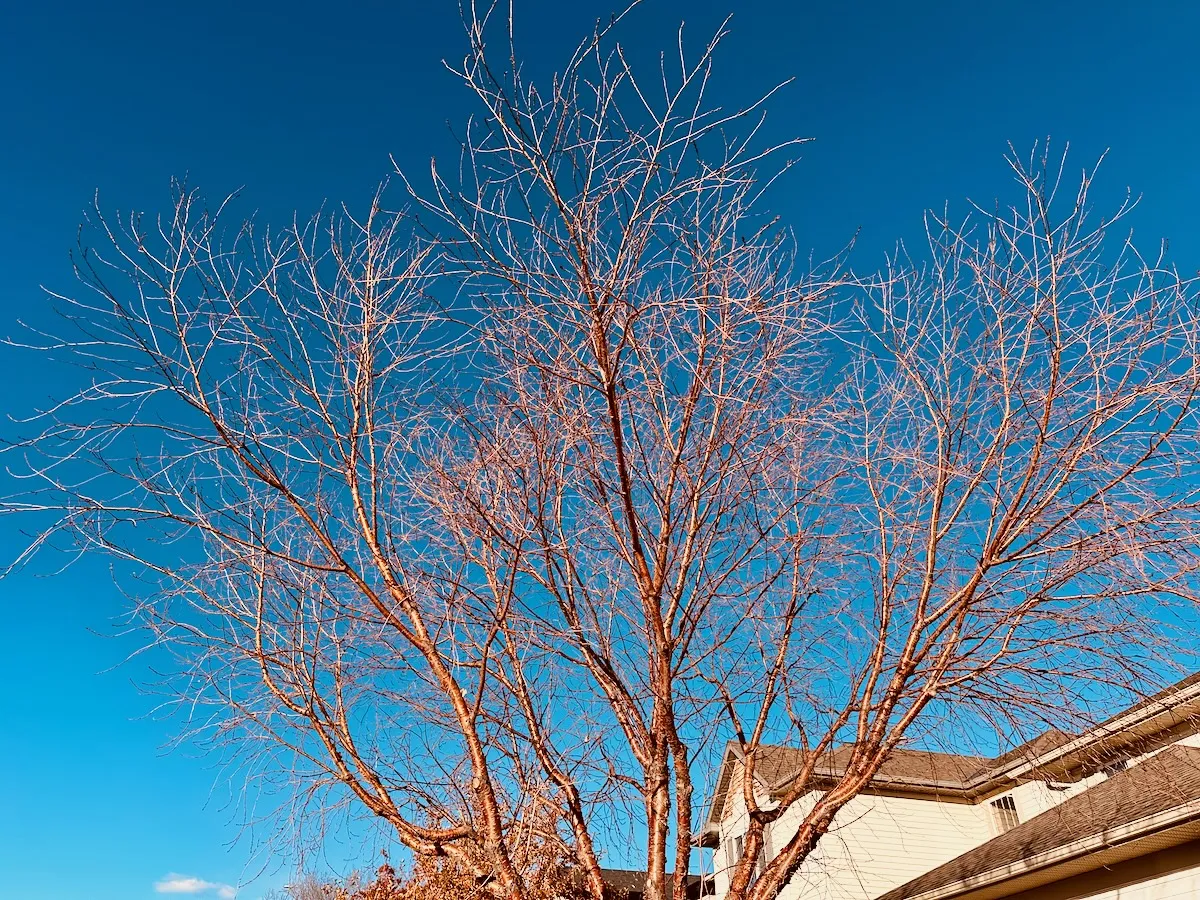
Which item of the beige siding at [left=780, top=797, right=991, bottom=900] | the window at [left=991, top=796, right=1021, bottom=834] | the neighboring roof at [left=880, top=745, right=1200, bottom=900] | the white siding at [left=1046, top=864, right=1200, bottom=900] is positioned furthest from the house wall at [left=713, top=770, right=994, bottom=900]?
the white siding at [left=1046, top=864, right=1200, bottom=900]

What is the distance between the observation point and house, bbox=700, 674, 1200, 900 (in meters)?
5.47

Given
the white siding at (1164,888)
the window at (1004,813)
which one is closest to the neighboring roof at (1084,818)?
the white siding at (1164,888)

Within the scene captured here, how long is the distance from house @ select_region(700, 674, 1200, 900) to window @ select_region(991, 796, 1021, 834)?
0.02 meters

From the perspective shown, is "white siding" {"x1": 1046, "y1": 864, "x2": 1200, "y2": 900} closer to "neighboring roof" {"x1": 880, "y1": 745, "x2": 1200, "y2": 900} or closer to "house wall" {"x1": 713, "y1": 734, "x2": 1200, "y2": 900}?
"neighboring roof" {"x1": 880, "y1": 745, "x2": 1200, "y2": 900}

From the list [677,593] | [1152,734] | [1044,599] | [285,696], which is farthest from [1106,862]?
[285,696]

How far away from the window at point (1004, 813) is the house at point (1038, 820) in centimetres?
2

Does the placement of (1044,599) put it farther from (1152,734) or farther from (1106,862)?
(1106,862)

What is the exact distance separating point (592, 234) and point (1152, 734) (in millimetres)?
4397

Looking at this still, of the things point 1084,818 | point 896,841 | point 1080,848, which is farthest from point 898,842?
point 1080,848

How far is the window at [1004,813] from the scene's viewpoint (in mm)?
15125

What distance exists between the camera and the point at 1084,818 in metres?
8.77

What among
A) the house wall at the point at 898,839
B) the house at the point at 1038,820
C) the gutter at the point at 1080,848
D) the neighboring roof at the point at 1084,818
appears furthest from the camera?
the house wall at the point at 898,839

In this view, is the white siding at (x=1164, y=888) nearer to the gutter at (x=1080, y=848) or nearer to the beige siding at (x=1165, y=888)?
the beige siding at (x=1165, y=888)

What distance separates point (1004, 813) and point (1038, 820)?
4.25 m
